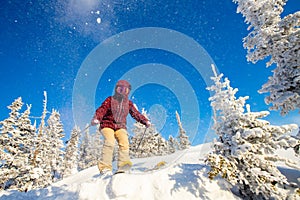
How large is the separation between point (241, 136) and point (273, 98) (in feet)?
10.9

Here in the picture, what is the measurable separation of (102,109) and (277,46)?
7.21 metres

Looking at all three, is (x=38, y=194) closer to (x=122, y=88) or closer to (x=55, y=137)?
(x=122, y=88)

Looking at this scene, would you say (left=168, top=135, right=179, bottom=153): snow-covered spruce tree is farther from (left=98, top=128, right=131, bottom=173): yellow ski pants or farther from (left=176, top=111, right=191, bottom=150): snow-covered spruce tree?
(left=98, top=128, right=131, bottom=173): yellow ski pants

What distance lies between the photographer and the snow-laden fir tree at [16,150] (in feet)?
56.1

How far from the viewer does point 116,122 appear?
6.72m

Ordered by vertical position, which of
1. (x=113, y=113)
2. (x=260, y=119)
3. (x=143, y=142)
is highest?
(x=143, y=142)

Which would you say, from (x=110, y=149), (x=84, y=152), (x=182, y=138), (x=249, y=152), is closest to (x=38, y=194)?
(x=110, y=149)

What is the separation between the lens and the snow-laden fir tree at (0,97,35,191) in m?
17.1

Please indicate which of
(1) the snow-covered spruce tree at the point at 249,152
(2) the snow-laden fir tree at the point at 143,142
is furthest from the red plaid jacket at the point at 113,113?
(2) the snow-laden fir tree at the point at 143,142

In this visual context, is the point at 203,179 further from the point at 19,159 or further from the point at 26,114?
the point at 26,114

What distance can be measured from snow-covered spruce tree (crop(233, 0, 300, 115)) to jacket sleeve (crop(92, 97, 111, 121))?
616cm

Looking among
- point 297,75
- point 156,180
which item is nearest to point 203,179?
point 156,180

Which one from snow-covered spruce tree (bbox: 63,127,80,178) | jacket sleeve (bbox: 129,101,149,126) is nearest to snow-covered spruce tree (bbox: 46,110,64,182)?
snow-covered spruce tree (bbox: 63,127,80,178)

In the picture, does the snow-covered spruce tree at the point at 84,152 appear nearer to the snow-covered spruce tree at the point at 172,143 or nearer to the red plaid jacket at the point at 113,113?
the snow-covered spruce tree at the point at 172,143
